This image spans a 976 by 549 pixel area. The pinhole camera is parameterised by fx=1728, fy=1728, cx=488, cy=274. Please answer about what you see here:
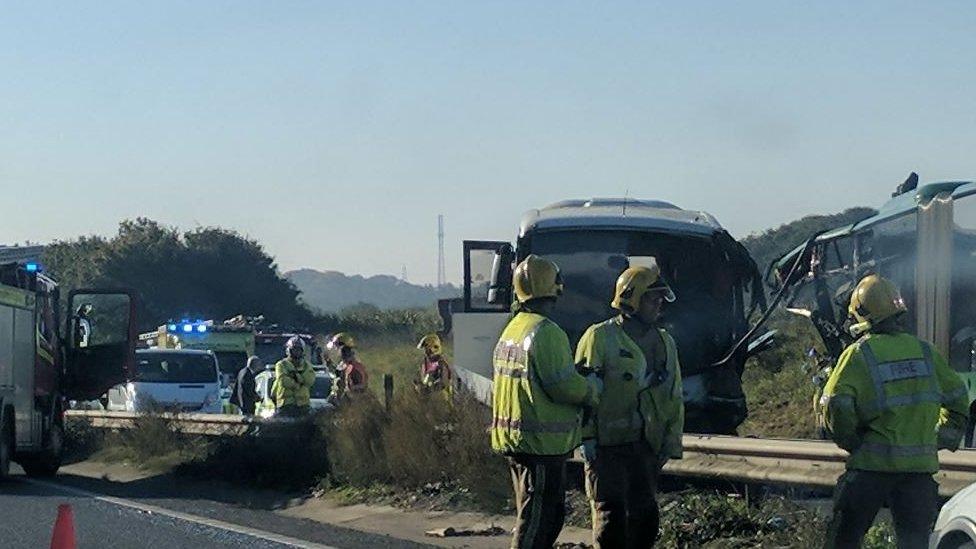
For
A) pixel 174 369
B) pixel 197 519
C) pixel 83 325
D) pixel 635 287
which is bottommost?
pixel 197 519

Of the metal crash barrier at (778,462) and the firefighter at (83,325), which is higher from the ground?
the firefighter at (83,325)

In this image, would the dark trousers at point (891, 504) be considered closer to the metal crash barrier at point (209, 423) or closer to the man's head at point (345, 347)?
the metal crash barrier at point (209, 423)

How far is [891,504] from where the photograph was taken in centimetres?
807

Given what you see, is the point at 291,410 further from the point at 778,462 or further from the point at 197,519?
the point at 778,462

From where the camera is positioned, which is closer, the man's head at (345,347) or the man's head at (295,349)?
the man's head at (295,349)

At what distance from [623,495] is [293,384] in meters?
10.8

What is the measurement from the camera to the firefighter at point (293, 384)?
19.5 metres

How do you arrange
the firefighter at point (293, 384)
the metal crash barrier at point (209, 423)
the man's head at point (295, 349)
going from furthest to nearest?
the firefighter at point (293, 384) < the man's head at point (295, 349) < the metal crash barrier at point (209, 423)

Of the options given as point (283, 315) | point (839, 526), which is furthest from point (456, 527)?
point (283, 315)

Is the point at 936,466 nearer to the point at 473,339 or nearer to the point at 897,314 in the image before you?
the point at 897,314

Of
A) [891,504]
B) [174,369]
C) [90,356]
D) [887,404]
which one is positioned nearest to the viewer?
[887,404]

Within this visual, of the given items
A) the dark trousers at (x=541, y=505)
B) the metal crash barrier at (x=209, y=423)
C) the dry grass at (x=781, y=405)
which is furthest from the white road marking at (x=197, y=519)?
the dry grass at (x=781, y=405)

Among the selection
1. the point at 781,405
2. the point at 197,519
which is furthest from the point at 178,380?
the point at 197,519

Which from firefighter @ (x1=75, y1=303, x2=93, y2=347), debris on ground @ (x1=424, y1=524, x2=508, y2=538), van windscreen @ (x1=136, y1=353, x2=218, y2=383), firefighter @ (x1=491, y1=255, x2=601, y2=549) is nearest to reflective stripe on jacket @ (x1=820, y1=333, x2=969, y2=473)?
firefighter @ (x1=491, y1=255, x2=601, y2=549)
